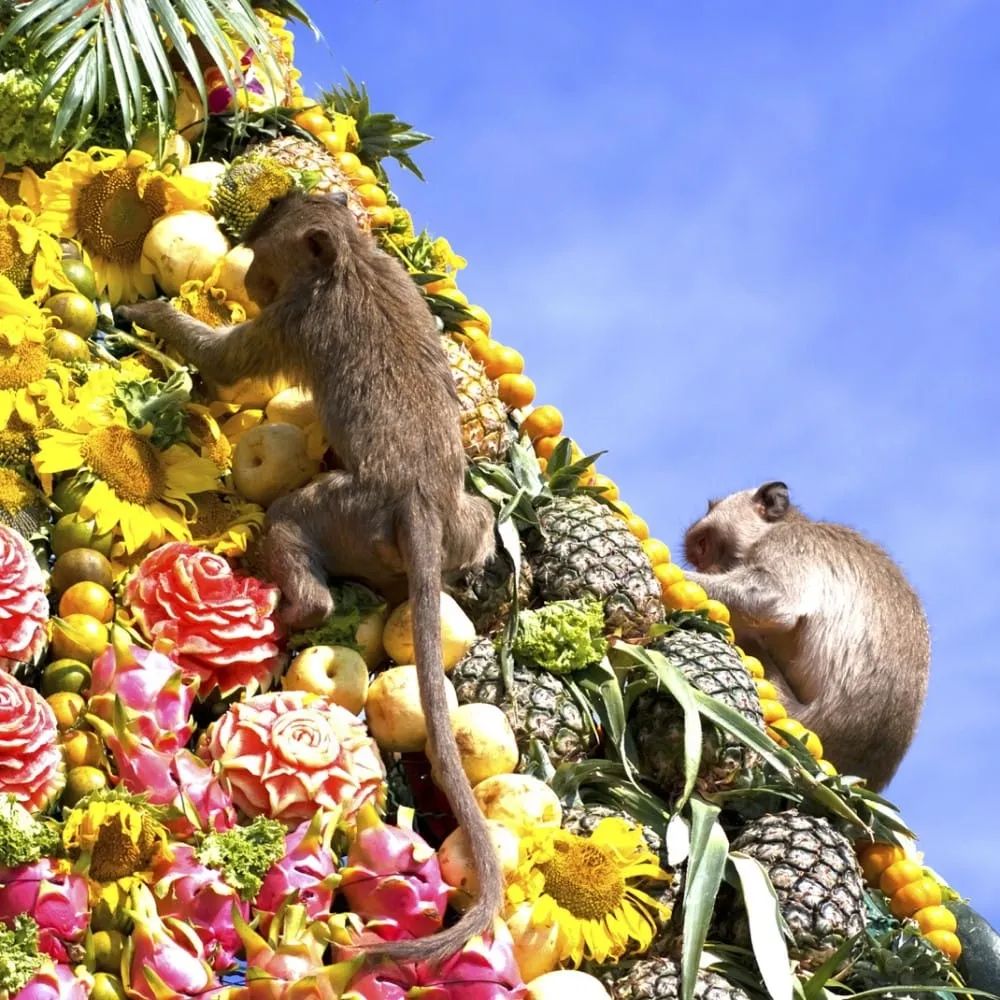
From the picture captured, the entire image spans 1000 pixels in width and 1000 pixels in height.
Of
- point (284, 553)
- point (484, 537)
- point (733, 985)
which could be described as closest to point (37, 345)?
point (284, 553)

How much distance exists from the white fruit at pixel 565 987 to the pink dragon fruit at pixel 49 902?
45.0 inches

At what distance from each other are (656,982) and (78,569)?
6.52 ft

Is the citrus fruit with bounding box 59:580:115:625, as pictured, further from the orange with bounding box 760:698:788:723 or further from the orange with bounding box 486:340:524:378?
the orange with bounding box 760:698:788:723

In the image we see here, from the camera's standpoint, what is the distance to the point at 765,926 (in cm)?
446

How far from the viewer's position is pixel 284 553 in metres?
4.68

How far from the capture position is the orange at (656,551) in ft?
18.9

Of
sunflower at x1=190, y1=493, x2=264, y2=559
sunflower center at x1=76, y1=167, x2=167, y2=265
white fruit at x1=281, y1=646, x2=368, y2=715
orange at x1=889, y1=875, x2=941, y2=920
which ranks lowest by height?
orange at x1=889, y1=875, x2=941, y2=920

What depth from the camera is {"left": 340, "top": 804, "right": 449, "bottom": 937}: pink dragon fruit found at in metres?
4.03

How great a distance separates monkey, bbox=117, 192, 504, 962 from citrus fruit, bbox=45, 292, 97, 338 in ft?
0.57

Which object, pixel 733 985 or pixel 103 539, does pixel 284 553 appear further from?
pixel 733 985

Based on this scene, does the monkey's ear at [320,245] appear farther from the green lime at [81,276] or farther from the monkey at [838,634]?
the monkey at [838,634]

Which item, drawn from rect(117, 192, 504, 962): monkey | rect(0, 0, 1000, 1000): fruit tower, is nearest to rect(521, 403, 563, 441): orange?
rect(0, 0, 1000, 1000): fruit tower

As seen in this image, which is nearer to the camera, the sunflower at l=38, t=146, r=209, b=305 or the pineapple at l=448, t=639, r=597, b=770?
the pineapple at l=448, t=639, r=597, b=770

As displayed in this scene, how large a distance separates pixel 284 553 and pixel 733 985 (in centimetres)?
177
